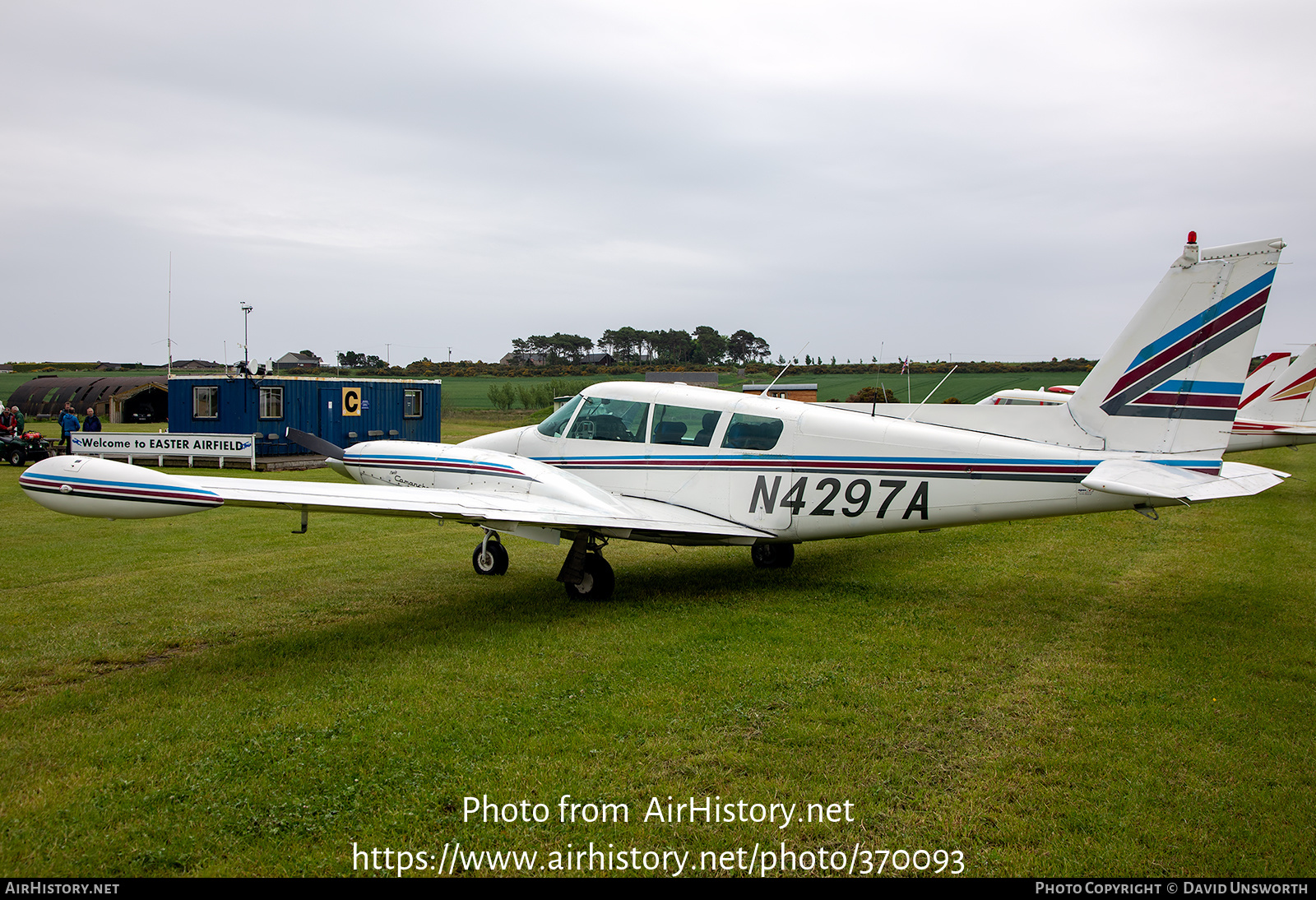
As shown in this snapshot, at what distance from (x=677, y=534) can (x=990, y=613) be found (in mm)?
3428

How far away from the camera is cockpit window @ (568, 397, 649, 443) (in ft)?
32.5

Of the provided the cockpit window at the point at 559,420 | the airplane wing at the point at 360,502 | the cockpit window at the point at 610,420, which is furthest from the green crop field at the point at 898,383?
the airplane wing at the point at 360,502

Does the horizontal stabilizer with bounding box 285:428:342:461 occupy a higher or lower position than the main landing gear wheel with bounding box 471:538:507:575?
higher

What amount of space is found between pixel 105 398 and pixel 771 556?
138 feet

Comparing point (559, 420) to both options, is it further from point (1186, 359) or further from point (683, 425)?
point (1186, 359)

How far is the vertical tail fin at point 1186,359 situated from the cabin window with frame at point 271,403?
23.9 m

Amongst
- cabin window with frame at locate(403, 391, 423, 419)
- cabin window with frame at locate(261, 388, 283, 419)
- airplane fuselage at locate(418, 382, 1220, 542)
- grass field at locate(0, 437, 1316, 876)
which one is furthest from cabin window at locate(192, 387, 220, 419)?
airplane fuselage at locate(418, 382, 1220, 542)

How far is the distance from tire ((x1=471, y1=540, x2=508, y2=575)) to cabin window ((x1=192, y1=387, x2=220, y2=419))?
1873 centimetres

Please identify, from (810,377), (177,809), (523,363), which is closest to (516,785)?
(177,809)

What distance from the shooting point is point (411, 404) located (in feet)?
91.6

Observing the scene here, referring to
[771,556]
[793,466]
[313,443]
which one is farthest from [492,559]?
[793,466]

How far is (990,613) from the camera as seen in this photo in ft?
26.9

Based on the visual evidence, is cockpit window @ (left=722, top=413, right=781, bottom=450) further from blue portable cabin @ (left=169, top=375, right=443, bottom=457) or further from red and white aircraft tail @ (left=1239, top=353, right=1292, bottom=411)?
blue portable cabin @ (left=169, top=375, right=443, bottom=457)

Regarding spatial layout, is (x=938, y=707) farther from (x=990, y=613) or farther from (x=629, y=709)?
(x=990, y=613)
